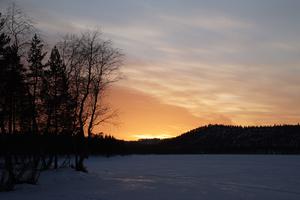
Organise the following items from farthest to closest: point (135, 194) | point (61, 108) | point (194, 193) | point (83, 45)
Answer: point (61, 108) → point (83, 45) → point (194, 193) → point (135, 194)

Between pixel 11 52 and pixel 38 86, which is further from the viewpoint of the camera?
pixel 38 86

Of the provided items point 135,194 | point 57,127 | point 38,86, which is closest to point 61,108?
point 57,127

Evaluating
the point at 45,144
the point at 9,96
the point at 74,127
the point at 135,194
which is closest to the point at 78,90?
the point at 74,127

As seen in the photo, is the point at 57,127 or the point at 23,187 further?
the point at 57,127

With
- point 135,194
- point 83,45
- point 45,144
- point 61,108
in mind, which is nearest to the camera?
point 135,194

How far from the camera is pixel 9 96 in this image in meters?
26.4

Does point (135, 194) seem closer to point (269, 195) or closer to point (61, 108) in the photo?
point (269, 195)

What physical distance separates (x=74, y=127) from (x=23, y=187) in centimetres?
1588

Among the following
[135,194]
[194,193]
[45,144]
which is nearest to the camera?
[135,194]

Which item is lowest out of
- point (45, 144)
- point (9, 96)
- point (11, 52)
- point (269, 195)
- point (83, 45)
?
point (269, 195)

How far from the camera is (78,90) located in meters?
42.5

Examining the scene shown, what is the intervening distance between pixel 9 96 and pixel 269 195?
1701 cm

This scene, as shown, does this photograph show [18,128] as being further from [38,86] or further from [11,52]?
[11,52]

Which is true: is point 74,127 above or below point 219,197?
above
